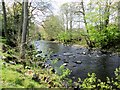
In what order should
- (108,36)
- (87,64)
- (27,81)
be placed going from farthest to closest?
(108,36)
(87,64)
(27,81)

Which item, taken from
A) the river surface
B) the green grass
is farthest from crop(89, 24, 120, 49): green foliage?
the green grass

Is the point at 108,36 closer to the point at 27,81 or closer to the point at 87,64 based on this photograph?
the point at 87,64

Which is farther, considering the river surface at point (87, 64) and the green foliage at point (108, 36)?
the green foliage at point (108, 36)

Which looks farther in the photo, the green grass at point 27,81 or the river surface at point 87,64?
the river surface at point 87,64

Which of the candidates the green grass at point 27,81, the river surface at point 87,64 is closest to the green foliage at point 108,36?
the river surface at point 87,64

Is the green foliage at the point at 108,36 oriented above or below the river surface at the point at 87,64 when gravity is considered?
above

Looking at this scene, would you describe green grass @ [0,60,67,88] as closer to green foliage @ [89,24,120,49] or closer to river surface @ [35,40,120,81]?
river surface @ [35,40,120,81]

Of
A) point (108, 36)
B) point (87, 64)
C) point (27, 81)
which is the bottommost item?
point (87, 64)

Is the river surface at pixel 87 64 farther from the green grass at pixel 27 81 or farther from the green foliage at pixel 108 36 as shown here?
the green foliage at pixel 108 36

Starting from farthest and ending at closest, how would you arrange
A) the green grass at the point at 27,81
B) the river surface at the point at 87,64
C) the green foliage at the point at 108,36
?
the green foliage at the point at 108,36 < the river surface at the point at 87,64 < the green grass at the point at 27,81

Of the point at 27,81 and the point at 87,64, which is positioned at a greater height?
the point at 27,81

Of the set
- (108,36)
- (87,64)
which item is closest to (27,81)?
(87,64)

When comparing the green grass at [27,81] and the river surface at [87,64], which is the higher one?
the green grass at [27,81]

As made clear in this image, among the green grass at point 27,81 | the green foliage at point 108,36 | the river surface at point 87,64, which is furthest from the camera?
the green foliage at point 108,36
